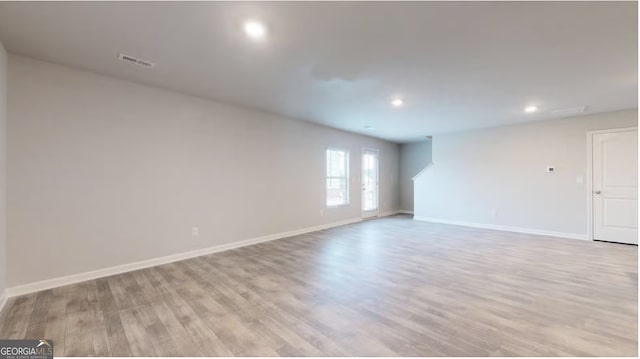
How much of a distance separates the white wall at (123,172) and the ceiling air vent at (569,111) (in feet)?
16.5

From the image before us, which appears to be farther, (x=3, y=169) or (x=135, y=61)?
(x=135, y=61)

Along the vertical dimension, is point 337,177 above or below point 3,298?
above

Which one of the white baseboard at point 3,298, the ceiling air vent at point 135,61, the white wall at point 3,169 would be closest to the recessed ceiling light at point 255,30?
the ceiling air vent at point 135,61

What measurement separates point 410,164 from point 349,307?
716 cm

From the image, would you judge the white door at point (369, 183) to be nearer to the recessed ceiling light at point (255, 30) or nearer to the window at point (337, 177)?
the window at point (337, 177)

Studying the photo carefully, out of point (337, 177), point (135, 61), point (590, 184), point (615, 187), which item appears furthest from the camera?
point (337, 177)

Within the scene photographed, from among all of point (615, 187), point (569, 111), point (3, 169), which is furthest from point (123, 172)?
point (615, 187)

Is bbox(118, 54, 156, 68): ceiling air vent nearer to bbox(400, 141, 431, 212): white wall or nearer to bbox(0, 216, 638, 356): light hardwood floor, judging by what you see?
bbox(0, 216, 638, 356): light hardwood floor

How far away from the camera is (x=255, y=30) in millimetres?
2309

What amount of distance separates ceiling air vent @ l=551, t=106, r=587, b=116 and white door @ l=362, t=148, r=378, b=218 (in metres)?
4.07

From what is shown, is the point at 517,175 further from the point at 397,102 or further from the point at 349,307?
the point at 349,307

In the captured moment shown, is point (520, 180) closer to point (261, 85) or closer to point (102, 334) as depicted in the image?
point (261, 85)

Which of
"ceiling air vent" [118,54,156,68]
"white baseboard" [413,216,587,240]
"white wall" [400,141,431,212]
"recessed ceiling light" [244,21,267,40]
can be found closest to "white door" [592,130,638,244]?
"white baseboard" [413,216,587,240]

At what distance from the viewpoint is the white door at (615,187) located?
482 cm
